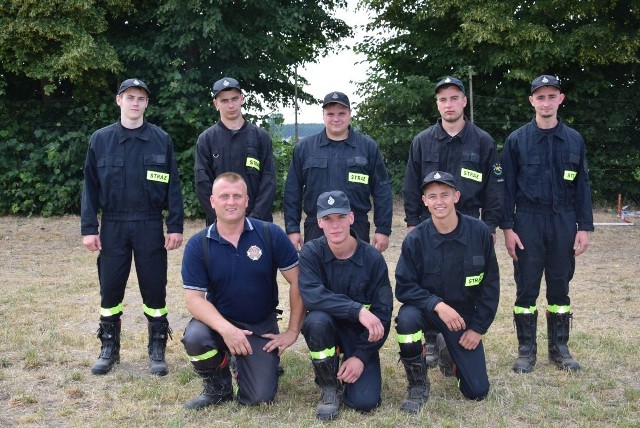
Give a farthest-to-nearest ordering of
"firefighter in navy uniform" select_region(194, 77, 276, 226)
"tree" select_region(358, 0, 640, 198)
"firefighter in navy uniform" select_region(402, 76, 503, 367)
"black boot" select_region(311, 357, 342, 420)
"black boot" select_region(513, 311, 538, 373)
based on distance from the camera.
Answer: "tree" select_region(358, 0, 640, 198), "firefighter in navy uniform" select_region(194, 77, 276, 226), "black boot" select_region(513, 311, 538, 373), "firefighter in navy uniform" select_region(402, 76, 503, 367), "black boot" select_region(311, 357, 342, 420)

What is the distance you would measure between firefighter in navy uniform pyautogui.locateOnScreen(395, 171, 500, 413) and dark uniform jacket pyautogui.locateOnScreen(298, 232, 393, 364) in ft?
0.47

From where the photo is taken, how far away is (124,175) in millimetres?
5383

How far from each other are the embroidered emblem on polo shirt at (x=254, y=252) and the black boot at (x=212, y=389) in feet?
2.28

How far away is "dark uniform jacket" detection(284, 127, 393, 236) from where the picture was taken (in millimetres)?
5469

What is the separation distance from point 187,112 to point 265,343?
9381 mm

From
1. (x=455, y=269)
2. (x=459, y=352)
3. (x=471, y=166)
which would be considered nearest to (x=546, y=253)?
(x=471, y=166)

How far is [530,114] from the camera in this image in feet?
49.8

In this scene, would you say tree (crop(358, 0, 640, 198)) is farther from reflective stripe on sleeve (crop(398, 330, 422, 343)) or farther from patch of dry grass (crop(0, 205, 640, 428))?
reflective stripe on sleeve (crop(398, 330, 422, 343))

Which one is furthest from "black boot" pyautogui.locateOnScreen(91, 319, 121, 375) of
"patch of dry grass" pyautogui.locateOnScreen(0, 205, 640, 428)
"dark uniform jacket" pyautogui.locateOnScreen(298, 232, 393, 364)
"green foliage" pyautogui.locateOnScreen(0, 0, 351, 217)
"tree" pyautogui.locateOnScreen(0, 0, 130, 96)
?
"tree" pyautogui.locateOnScreen(0, 0, 130, 96)

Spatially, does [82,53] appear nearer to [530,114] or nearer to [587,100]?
[530,114]

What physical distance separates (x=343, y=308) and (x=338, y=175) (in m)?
1.26

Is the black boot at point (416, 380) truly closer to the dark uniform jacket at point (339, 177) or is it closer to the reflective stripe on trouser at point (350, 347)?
the reflective stripe on trouser at point (350, 347)

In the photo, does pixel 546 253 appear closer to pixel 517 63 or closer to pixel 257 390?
pixel 257 390

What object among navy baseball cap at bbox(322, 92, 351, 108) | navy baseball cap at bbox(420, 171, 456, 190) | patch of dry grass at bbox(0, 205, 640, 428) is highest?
navy baseball cap at bbox(322, 92, 351, 108)
